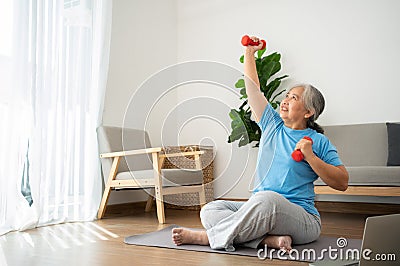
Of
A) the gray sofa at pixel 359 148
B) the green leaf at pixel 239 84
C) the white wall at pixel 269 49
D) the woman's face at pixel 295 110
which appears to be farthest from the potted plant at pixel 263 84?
the woman's face at pixel 295 110

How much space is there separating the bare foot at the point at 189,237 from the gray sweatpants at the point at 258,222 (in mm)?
50

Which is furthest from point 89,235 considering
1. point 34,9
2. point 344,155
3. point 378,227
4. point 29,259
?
point 344,155

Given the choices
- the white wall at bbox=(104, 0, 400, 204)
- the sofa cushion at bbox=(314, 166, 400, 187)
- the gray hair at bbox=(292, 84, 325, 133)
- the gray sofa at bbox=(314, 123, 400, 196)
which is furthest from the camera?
the white wall at bbox=(104, 0, 400, 204)

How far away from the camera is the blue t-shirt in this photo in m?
2.03

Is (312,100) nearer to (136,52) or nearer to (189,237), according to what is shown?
(189,237)

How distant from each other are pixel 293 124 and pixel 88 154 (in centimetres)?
190

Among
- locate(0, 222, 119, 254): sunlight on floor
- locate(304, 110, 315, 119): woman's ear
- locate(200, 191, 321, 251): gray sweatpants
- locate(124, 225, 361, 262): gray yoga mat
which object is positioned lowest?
locate(0, 222, 119, 254): sunlight on floor

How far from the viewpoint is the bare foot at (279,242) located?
77.9 inches

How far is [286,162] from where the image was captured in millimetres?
2041

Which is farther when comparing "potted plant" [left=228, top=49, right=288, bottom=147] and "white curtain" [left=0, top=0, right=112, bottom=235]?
"potted plant" [left=228, top=49, right=288, bottom=147]

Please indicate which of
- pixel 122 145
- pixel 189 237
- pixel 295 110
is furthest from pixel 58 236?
pixel 295 110

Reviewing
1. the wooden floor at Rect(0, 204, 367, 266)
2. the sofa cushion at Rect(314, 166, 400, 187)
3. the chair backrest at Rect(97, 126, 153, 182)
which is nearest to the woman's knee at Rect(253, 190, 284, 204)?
the wooden floor at Rect(0, 204, 367, 266)

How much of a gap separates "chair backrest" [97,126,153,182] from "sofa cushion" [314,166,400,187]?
145 centimetres

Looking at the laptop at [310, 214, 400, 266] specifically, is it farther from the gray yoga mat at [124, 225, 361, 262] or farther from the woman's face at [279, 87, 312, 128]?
the woman's face at [279, 87, 312, 128]
